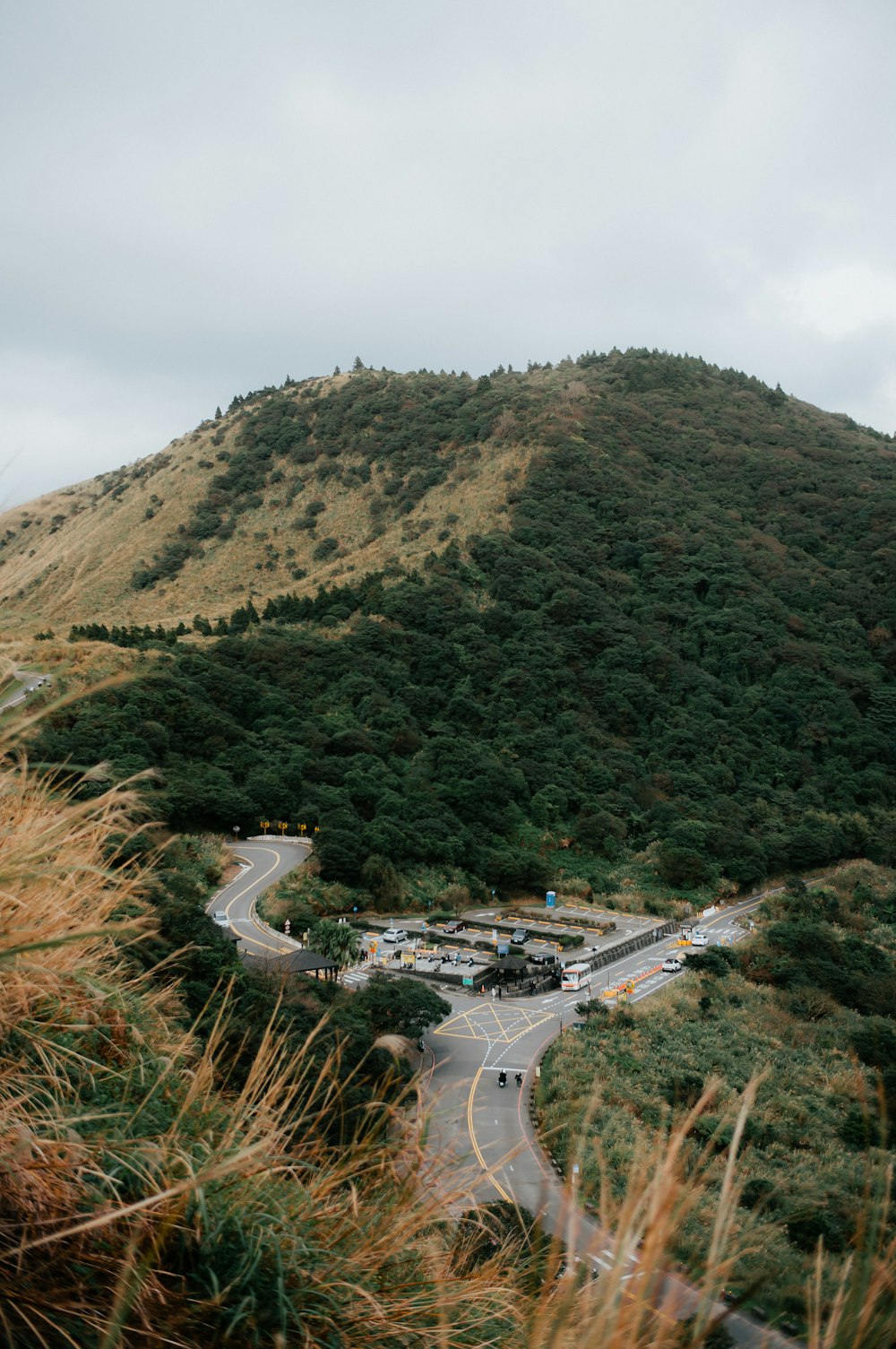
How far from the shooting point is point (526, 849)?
110 ft

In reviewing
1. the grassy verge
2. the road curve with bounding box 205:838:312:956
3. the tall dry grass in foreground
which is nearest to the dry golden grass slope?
the road curve with bounding box 205:838:312:956

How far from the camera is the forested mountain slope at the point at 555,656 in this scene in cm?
3131

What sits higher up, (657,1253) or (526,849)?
(657,1253)

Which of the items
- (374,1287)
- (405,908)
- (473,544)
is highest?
(473,544)

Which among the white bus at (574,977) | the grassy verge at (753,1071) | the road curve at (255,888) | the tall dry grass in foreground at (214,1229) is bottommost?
the white bus at (574,977)

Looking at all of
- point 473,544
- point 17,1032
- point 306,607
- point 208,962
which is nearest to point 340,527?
point 473,544

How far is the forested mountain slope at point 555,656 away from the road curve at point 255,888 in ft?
4.43

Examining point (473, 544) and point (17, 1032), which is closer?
point (17, 1032)

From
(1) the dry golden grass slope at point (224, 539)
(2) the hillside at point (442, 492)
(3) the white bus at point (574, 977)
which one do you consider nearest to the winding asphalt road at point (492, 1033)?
(3) the white bus at point (574, 977)

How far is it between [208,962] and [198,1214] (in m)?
8.84

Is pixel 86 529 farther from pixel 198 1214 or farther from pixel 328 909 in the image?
pixel 198 1214

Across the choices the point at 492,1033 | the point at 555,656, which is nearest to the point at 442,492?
the point at 555,656

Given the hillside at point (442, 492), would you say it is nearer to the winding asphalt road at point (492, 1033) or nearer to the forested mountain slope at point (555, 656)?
the forested mountain slope at point (555, 656)

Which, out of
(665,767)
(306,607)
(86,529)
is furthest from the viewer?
(86,529)
